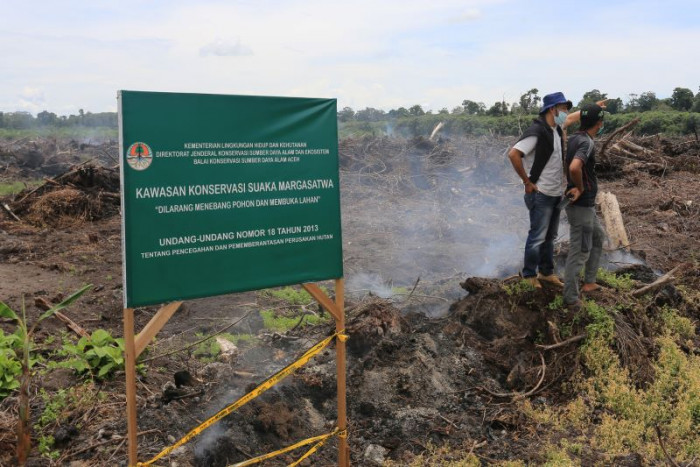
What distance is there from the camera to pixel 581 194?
5.55m

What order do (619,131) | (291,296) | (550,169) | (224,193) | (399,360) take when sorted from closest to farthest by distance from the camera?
(224,193) < (399,360) < (550,169) < (291,296) < (619,131)

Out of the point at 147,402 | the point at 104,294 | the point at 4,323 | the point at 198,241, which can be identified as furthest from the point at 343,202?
the point at 198,241

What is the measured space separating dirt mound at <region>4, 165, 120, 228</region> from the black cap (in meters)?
11.0

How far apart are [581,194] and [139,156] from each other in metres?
4.17

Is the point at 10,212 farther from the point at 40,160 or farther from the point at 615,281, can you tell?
the point at 615,281

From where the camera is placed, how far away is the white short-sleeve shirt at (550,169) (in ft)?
19.0

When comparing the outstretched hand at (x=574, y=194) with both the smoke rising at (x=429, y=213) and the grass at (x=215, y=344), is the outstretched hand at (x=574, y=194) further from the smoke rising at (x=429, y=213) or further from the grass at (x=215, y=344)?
the grass at (x=215, y=344)

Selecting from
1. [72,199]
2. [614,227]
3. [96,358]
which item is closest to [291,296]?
[96,358]

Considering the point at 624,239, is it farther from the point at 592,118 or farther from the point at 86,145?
the point at 86,145

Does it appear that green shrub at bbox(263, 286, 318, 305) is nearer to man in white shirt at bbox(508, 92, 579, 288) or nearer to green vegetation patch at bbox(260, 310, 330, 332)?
green vegetation patch at bbox(260, 310, 330, 332)

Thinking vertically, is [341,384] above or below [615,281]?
below

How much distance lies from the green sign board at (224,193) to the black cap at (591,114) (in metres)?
3.01

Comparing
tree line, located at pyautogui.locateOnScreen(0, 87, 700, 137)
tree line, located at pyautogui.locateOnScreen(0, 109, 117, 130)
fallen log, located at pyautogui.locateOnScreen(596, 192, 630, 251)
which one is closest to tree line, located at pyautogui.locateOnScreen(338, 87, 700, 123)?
tree line, located at pyautogui.locateOnScreen(0, 87, 700, 137)

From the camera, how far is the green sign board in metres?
3.04
